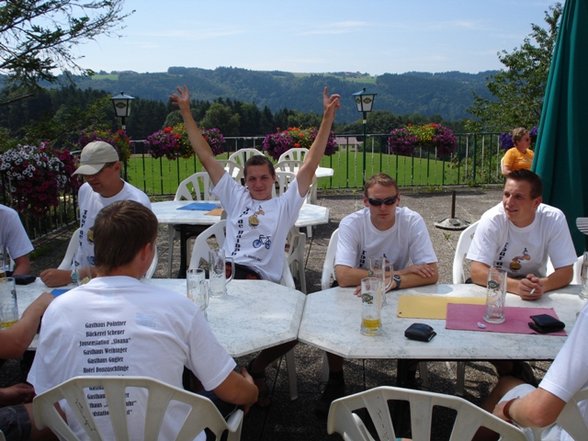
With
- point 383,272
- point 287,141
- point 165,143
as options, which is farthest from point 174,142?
point 383,272

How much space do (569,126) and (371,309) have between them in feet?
→ 6.92

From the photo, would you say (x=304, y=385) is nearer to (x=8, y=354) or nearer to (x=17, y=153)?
(x=8, y=354)

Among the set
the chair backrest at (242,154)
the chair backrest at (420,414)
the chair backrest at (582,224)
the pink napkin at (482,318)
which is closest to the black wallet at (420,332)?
the pink napkin at (482,318)

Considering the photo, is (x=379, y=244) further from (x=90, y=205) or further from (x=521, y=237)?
(x=90, y=205)

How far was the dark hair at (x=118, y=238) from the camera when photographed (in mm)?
1704

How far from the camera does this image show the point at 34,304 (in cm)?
221

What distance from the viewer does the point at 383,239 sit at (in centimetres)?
307

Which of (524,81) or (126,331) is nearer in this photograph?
(126,331)

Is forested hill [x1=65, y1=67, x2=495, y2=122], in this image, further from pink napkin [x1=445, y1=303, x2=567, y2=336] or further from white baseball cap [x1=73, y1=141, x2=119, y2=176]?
pink napkin [x1=445, y1=303, x2=567, y2=336]

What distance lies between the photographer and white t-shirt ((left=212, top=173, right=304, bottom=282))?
11.4 ft

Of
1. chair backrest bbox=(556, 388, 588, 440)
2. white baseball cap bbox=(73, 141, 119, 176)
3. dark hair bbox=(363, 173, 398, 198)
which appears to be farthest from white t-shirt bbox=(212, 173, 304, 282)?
chair backrest bbox=(556, 388, 588, 440)

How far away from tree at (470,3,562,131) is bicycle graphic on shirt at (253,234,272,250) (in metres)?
15.2

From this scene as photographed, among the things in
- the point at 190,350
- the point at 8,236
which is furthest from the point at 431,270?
the point at 8,236

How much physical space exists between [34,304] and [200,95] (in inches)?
1893
